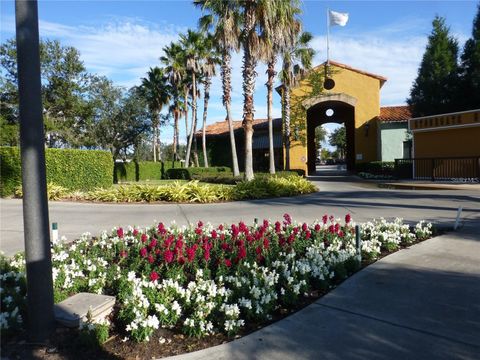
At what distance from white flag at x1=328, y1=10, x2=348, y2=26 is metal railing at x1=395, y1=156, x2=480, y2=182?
1310 cm

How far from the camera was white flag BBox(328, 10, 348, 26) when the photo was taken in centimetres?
3116

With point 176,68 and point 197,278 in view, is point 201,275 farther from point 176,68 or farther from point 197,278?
point 176,68

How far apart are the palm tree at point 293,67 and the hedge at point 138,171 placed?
44.0ft

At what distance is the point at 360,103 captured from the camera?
3158 centimetres

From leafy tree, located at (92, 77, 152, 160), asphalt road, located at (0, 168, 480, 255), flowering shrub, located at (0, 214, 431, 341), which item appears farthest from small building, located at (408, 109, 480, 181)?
leafy tree, located at (92, 77, 152, 160)

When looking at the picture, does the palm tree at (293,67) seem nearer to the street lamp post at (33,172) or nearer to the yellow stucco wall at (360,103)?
the yellow stucco wall at (360,103)

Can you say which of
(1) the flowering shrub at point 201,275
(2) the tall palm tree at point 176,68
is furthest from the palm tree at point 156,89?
(1) the flowering shrub at point 201,275

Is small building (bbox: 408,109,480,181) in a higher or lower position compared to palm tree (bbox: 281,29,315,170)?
lower

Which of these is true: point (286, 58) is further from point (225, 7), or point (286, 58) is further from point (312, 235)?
point (312, 235)

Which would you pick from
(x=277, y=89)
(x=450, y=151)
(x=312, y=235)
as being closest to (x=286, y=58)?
(x=277, y=89)

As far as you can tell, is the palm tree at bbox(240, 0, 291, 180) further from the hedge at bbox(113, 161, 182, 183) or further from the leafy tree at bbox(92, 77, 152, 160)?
the leafy tree at bbox(92, 77, 152, 160)

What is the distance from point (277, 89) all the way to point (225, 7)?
1474 cm

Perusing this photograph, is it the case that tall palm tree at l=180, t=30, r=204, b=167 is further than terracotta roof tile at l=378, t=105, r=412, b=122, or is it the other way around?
tall palm tree at l=180, t=30, r=204, b=167

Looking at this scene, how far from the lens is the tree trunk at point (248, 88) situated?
61.6ft
